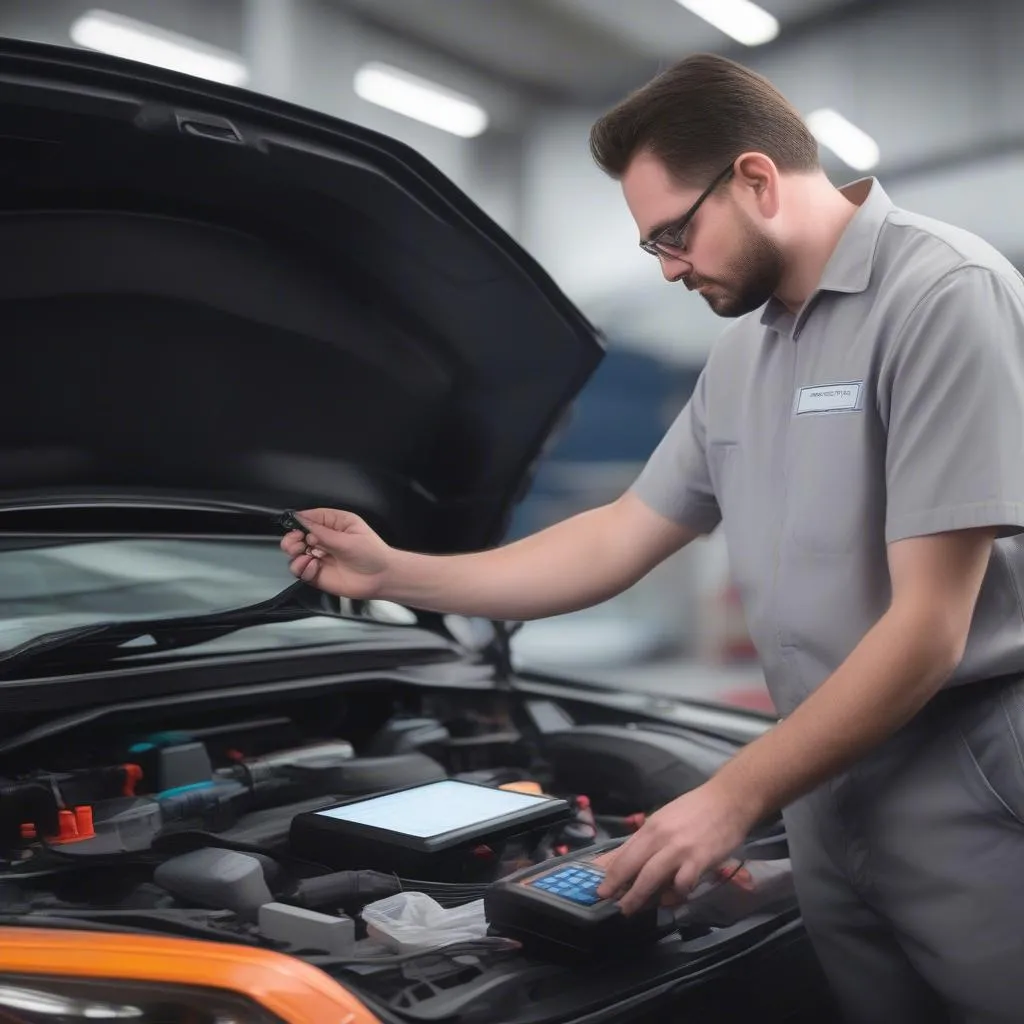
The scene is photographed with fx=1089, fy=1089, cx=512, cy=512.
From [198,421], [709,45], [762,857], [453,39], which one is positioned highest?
[709,45]

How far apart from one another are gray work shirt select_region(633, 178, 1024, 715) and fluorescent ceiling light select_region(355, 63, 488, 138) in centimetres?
156

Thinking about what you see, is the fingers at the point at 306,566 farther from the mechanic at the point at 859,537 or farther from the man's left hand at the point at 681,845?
the man's left hand at the point at 681,845

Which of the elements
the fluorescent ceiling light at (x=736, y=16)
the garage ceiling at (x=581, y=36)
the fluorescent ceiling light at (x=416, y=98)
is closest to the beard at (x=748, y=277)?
the fluorescent ceiling light at (x=416, y=98)

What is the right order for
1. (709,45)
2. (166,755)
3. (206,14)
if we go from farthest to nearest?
(709,45), (206,14), (166,755)

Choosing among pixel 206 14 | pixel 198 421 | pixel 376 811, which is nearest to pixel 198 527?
pixel 198 421

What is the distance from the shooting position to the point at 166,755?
4.53ft

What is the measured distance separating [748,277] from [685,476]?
289 mm

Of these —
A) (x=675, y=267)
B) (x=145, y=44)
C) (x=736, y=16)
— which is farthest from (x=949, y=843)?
(x=736, y=16)

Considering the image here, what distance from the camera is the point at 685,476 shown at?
1357 mm

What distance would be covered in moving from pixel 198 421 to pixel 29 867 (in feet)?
1.88

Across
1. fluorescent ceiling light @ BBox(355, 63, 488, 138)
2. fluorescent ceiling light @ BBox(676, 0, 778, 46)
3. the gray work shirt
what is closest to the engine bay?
the gray work shirt

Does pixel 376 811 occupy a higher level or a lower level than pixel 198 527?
lower

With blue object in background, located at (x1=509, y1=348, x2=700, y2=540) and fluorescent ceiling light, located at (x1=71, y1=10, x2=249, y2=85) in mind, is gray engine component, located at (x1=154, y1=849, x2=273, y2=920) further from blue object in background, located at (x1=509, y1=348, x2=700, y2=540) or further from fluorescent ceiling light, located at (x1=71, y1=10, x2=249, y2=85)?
blue object in background, located at (x1=509, y1=348, x2=700, y2=540)

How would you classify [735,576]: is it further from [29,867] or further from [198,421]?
[29,867]
